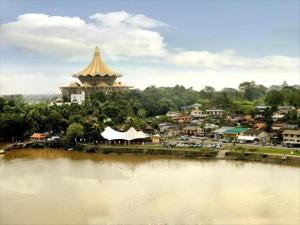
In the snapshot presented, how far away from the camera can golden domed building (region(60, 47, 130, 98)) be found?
39.2 m

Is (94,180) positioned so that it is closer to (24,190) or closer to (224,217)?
(24,190)

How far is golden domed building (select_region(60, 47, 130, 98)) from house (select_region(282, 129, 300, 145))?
65.6 feet

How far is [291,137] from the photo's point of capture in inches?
896

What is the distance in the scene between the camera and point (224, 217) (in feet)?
39.9

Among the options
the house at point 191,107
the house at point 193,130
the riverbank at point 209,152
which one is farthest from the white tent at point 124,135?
the house at point 191,107

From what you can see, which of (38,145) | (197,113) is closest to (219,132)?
(197,113)

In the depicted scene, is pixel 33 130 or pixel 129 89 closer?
pixel 33 130

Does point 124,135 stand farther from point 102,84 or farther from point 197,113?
point 102,84

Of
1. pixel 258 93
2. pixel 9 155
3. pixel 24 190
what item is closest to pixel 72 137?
pixel 9 155

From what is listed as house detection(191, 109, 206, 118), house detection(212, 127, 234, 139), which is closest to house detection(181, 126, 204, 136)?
house detection(212, 127, 234, 139)

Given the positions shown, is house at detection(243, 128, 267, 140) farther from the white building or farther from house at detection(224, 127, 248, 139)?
the white building

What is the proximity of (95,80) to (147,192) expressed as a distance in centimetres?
2579

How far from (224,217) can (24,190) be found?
7492 millimetres

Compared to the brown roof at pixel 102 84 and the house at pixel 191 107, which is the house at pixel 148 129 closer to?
the house at pixel 191 107
